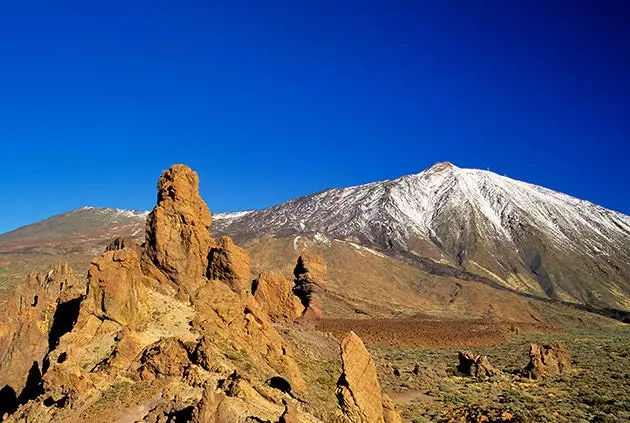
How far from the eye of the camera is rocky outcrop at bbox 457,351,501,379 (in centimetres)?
3331

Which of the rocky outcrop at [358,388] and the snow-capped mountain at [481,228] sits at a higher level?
the snow-capped mountain at [481,228]

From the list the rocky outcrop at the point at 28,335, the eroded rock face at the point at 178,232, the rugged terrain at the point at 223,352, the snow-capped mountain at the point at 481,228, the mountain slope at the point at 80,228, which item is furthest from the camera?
the mountain slope at the point at 80,228

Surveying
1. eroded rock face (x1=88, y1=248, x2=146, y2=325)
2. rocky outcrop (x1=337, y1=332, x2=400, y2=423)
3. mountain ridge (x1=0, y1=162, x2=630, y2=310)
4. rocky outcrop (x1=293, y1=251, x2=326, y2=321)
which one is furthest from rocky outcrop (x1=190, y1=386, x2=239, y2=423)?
mountain ridge (x1=0, y1=162, x2=630, y2=310)

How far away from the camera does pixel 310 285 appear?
36844 mm

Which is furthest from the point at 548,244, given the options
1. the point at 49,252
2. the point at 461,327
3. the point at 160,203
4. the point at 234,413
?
the point at 234,413

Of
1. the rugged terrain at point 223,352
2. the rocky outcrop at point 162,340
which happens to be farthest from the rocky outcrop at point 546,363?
the rocky outcrop at point 162,340

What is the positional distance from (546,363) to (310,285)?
15.4m

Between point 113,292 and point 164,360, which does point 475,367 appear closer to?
point 113,292

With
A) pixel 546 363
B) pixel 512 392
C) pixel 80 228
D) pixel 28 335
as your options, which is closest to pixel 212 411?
pixel 28 335

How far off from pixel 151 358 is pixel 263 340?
715cm

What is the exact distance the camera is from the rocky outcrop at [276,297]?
110 ft

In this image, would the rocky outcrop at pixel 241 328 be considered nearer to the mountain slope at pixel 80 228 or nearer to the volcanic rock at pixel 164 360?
the volcanic rock at pixel 164 360

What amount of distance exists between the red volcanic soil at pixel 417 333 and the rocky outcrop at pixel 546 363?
13690mm

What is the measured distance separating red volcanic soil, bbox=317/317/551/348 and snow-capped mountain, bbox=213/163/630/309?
165 ft
